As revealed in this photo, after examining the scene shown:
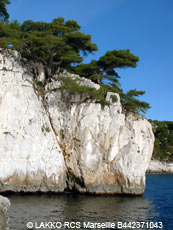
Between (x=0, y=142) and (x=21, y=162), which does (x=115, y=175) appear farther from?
(x=0, y=142)

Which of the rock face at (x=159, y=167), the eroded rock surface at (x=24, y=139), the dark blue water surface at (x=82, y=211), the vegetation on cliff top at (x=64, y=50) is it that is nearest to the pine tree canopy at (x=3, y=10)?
the vegetation on cliff top at (x=64, y=50)

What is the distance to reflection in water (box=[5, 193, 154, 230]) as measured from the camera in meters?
15.7

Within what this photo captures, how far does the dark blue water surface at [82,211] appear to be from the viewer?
15.4 meters

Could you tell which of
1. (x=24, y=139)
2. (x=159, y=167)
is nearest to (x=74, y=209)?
(x=24, y=139)

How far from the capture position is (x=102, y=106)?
27.4 meters

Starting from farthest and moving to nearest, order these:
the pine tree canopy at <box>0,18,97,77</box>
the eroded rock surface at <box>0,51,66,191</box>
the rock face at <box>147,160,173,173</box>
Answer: the rock face at <box>147,160,173,173</box>
the pine tree canopy at <box>0,18,97,77</box>
the eroded rock surface at <box>0,51,66,191</box>

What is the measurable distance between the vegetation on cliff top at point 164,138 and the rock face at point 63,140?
52.0 m

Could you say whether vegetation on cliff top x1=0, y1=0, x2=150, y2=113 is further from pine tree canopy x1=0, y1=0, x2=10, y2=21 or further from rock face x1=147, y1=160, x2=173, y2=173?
rock face x1=147, y1=160, x2=173, y2=173

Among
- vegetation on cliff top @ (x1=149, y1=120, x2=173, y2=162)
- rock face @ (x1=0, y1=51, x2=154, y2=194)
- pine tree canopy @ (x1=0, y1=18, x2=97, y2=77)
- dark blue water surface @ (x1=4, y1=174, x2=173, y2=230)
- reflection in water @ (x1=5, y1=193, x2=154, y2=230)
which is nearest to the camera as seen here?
dark blue water surface @ (x1=4, y1=174, x2=173, y2=230)

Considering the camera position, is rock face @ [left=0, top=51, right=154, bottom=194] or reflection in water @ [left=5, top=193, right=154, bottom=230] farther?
rock face @ [left=0, top=51, right=154, bottom=194]

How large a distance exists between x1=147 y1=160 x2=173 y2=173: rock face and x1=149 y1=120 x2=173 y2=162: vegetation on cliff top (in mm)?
1633

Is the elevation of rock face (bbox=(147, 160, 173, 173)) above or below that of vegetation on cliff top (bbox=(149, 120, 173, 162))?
below

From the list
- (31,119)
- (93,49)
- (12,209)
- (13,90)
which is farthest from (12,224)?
(93,49)


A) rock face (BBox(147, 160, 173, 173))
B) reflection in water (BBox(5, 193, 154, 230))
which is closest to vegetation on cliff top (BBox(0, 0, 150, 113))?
reflection in water (BBox(5, 193, 154, 230))
